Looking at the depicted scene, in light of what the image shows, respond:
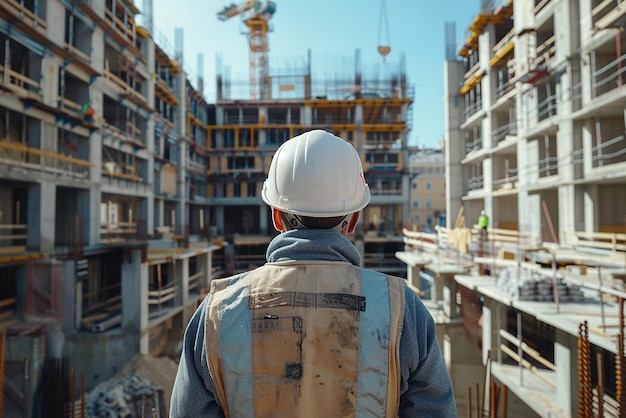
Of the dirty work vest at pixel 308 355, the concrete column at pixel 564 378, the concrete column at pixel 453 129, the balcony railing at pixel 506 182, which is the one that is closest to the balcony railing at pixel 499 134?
the balcony railing at pixel 506 182

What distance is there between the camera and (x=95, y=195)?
15625 millimetres

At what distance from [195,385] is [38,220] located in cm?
1394

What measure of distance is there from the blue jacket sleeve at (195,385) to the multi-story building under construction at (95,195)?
7.38 metres

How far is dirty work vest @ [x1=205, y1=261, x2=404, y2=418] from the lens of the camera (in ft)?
4.15

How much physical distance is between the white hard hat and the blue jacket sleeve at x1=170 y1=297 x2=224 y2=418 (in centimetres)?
55

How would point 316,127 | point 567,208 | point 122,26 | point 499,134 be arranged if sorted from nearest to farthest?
point 567,208 < point 122,26 < point 499,134 < point 316,127

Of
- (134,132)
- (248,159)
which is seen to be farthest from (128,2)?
(248,159)

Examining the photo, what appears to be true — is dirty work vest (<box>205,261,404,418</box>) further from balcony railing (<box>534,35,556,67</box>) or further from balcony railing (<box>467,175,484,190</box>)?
balcony railing (<box>467,175,484,190</box>)

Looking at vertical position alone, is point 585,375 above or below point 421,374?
below

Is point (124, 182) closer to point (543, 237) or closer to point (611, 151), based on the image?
point (543, 237)

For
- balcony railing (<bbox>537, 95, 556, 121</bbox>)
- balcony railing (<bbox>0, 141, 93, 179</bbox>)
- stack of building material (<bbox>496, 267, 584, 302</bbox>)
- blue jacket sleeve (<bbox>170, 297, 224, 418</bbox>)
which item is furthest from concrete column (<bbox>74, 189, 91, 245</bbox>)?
balcony railing (<bbox>537, 95, 556, 121</bbox>)

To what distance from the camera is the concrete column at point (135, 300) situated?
12.6 meters

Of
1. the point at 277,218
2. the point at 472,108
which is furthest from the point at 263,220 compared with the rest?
the point at 277,218

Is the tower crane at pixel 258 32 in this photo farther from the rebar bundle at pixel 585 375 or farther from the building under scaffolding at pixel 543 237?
the rebar bundle at pixel 585 375
